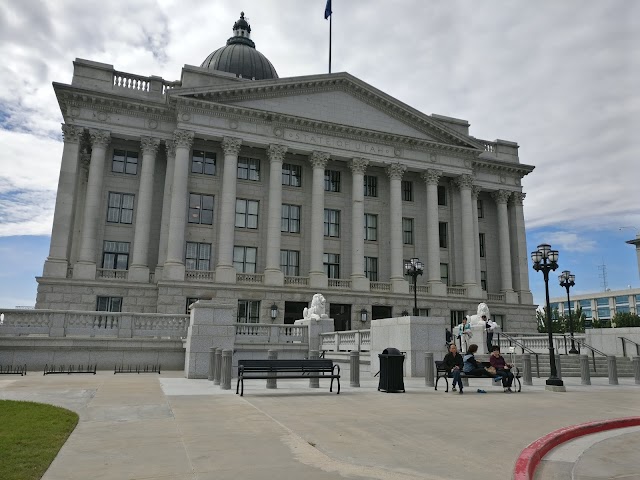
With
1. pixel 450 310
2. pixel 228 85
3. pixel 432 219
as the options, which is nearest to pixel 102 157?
pixel 228 85

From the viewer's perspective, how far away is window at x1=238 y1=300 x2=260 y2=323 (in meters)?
41.1

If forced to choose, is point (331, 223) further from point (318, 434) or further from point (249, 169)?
point (318, 434)

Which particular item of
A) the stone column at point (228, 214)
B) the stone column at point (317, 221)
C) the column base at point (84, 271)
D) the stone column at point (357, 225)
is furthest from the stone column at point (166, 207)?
the stone column at point (357, 225)

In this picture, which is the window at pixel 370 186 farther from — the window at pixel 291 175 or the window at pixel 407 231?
the window at pixel 291 175

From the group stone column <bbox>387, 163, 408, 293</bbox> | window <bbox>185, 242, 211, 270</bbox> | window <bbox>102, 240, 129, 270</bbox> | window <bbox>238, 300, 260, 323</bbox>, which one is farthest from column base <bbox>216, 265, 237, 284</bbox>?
stone column <bbox>387, 163, 408, 293</bbox>

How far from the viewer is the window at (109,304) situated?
38.9 meters

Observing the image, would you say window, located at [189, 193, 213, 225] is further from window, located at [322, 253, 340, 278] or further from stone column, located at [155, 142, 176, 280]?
window, located at [322, 253, 340, 278]

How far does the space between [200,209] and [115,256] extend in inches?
315

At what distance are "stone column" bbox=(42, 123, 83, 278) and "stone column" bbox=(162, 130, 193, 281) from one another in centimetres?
759

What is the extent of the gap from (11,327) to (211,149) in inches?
1002

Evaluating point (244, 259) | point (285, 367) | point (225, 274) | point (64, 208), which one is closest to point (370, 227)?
point (244, 259)

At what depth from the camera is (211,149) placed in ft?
148

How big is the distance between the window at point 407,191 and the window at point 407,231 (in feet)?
7.30

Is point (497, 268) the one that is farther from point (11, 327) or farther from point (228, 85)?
point (11, 327)
